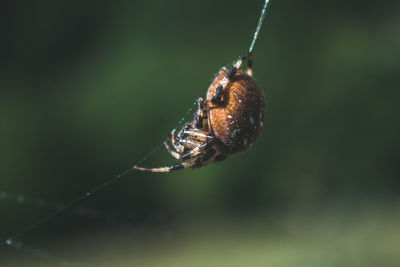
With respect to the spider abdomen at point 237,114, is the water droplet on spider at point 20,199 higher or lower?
higher

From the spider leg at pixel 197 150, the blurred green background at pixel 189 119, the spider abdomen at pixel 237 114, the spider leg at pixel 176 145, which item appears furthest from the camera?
the blurred green background at pixel 189 119

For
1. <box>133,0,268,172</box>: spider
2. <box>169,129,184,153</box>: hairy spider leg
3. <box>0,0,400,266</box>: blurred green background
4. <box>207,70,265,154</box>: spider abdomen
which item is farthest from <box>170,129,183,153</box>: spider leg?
<box>0,0,400,266</box>: blurred green background

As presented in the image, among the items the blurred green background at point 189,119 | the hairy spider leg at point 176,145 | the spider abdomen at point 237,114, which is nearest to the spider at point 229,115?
the spider abdomen at point 237,114

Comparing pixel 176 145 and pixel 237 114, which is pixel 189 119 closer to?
pixel 176 145

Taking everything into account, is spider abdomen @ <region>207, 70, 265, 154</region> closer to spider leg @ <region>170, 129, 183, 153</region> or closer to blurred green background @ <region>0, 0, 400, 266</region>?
spider leg @ <region>170, 129, 183, 153</region>

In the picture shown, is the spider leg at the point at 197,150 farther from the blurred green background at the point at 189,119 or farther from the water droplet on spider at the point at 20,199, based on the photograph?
the water droplet on spider at the point at 20,199

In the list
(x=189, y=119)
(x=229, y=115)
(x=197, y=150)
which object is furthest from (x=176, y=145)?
(x=189, y=119)

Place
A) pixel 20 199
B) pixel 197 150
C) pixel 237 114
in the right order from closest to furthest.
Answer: pixel 237 114 → pixel 197 150 → pixel 20 199

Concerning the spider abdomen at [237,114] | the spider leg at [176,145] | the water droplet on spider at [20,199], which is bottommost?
the spider abdomen at [237,114]
